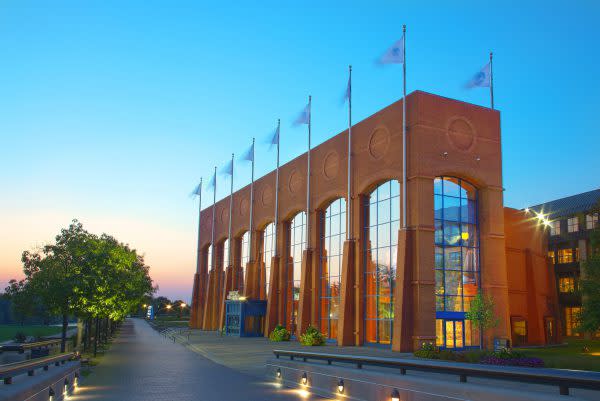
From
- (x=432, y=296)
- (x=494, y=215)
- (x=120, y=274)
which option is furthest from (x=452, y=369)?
(x=494, y=215)

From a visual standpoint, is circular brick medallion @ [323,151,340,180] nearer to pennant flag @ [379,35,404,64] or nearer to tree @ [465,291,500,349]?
pennant flag @ [379,35,404,64]

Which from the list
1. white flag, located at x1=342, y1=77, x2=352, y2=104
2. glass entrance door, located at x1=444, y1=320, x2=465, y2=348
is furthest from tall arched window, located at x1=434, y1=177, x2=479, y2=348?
white flag, located at x1=342, y1=77, x2=352, y2=104

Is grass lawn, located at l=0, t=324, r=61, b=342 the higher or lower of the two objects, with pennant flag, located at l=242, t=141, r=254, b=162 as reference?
lower

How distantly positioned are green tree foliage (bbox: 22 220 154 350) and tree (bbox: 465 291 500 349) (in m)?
21.3

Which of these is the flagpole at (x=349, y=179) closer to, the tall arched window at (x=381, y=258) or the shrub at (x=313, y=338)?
the tall arched window at (x=381, y=258)

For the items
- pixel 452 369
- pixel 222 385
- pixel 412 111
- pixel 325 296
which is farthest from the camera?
pixel 325 296

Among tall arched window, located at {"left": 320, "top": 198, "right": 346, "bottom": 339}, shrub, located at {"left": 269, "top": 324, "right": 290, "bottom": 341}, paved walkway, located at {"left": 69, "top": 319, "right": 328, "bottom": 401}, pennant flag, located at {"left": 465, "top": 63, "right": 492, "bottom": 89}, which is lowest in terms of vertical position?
paved walkway, located at {"left": 69, "top": 319, "right": 328, "bottom": 401}

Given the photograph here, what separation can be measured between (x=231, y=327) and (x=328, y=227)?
713 inches

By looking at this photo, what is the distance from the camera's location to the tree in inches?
1412

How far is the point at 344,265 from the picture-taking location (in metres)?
41.7

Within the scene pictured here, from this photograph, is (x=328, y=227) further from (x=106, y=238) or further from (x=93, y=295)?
(x=93, y=295)

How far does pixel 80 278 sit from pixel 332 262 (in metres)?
21.7

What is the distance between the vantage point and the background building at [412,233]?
35.4 m

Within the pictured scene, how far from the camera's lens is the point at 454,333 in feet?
120
